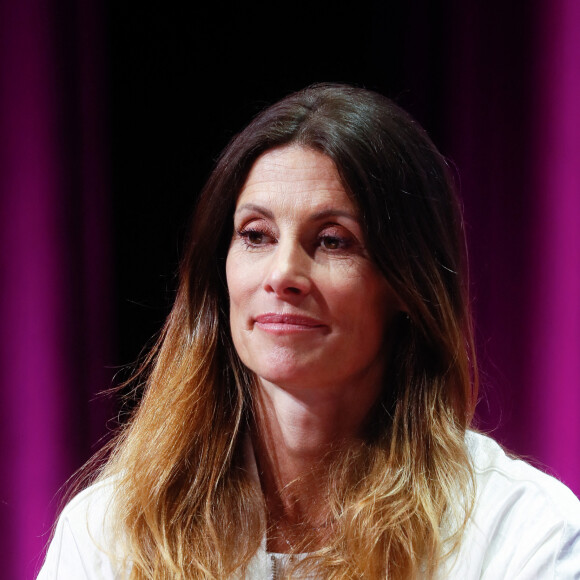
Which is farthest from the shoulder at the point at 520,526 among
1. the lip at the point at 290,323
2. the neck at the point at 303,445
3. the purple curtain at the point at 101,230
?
the purple curtain at the point at 101,230

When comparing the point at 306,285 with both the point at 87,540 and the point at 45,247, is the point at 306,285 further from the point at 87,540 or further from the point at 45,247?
the point at 45,247

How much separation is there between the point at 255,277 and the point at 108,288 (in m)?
0.77

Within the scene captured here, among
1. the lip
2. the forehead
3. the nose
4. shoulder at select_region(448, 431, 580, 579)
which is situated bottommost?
shoulder at select_region(448, 431, 580, 579)

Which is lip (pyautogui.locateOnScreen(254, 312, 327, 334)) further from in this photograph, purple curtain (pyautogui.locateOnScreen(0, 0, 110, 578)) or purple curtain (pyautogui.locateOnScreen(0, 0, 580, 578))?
purple curtain (pyautogui.locateOnScreen(0, 0, 110, 578))

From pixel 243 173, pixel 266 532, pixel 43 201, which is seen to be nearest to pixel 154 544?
pixel 266 532

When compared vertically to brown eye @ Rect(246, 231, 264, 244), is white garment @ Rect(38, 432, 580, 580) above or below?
below

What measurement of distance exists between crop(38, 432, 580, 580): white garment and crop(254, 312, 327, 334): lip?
32cm

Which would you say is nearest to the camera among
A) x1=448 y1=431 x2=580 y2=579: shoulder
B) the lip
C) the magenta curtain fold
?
x1=448 y1=431 x2=580 y2=579: shoulder

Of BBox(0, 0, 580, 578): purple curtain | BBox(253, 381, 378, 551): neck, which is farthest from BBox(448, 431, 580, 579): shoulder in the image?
BBox(0, 0, 580, 578): purple curtain

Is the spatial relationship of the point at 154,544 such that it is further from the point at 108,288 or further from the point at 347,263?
the point at 108,288

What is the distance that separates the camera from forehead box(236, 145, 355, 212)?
130 cm

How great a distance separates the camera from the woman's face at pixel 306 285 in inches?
50.6

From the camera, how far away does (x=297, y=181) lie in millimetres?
1317

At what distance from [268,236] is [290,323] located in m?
0.15
